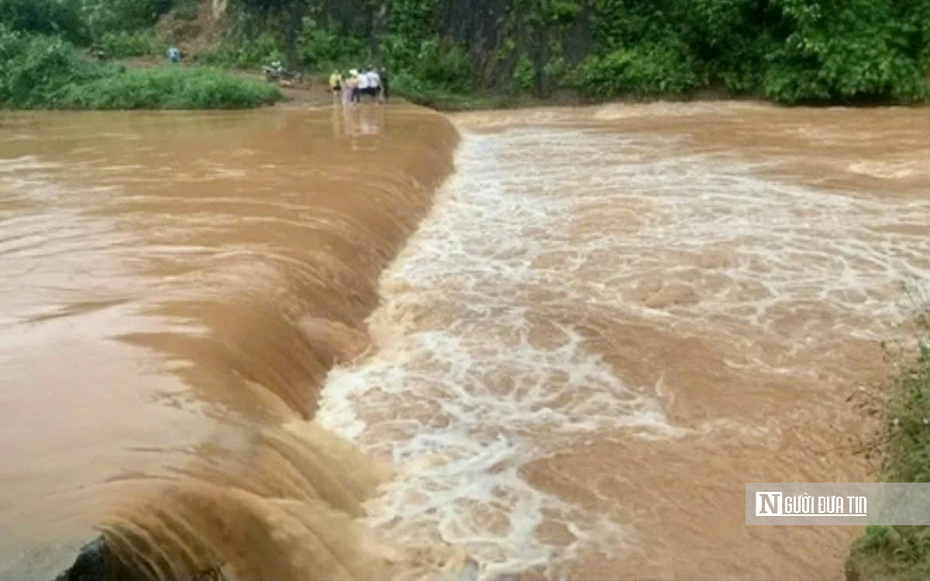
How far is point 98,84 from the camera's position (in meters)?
24.7

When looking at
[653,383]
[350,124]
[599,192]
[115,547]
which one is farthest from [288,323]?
[350,124]

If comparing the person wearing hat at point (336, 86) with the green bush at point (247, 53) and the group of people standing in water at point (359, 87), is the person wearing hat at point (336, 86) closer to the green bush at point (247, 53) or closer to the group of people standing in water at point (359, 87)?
the group of people standing in water at point (359, 87)

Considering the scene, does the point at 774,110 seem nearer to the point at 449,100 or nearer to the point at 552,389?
the point at 449,100

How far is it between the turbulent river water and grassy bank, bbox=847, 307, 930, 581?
2.01ft

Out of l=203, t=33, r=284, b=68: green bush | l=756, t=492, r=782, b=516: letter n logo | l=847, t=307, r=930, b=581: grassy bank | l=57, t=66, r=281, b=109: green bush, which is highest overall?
l=203, t=33, r=284, b=68: green bush

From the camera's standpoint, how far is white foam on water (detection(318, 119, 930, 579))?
19.6ft

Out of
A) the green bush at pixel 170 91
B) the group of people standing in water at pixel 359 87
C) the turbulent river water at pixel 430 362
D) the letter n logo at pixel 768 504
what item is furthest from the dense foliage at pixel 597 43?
the letter n logo at pixel 768 504

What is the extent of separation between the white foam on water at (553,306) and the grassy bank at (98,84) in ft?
30.9

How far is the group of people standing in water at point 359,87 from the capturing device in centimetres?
2308

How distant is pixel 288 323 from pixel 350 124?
12080 millimetres

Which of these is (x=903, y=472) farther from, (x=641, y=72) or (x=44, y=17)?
(x=44, y=17)

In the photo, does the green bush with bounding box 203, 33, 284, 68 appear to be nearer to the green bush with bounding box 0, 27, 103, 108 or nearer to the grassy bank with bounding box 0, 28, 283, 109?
the grassy bank with bounding box 0, 28, 283, 109

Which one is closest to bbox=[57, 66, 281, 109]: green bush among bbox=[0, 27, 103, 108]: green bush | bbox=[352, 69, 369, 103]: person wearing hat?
bbox=[0, 27, 103, 108]: green bush

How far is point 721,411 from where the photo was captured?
6992 millimetres
